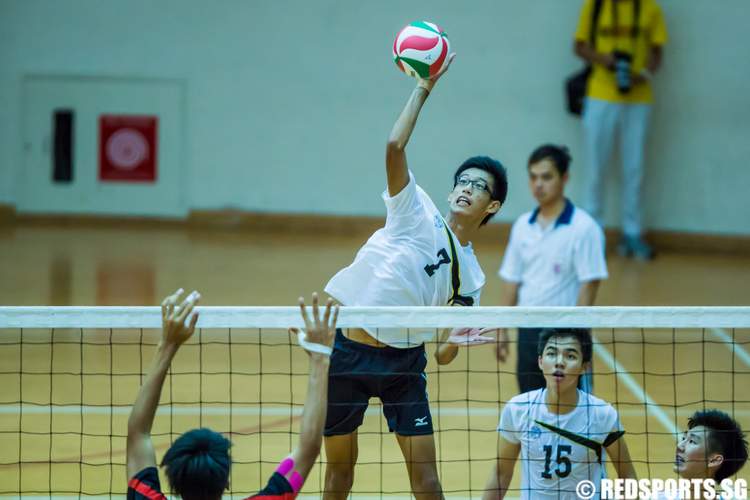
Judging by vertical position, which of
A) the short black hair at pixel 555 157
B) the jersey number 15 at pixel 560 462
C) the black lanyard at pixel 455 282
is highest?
the short black hair at pixel 555 157

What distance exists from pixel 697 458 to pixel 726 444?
0.14 meters

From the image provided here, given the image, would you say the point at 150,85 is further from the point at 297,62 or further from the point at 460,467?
the point at 460,467

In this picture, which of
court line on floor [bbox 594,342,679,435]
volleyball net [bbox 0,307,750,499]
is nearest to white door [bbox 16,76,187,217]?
volleyball net [bbox 0,307,750,499]

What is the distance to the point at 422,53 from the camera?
16.4ft

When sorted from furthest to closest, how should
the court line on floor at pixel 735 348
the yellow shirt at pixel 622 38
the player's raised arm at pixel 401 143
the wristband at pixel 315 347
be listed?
1. the yellow shirt at pixel 622 38
2. the court line on floor at pixel 735 348
3. the player's raised arm at pixel 401 143
4. the wristband at pixel 315 347

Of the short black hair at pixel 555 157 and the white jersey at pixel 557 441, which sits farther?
the short black hair at pixel 555 157

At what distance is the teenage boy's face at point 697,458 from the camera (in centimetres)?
461

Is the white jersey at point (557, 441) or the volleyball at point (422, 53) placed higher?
the volleyball at point (422, 53)

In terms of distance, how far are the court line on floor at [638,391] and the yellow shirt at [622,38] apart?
A: 5.22 metres

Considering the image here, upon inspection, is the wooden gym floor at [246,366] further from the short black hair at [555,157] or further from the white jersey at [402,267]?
the short black hair at [555,157]

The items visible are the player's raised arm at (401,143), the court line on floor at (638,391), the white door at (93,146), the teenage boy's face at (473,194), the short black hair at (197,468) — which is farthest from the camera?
the white door at (93,146)

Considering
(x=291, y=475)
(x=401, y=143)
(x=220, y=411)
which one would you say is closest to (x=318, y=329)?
(x=291, y=475)

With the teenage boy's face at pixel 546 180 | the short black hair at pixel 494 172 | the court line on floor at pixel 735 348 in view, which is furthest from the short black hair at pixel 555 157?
the court line on floor at pixel 735 348

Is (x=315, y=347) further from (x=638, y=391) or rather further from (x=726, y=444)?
(x=638, y=391)
